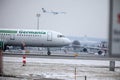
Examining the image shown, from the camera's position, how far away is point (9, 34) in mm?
38469

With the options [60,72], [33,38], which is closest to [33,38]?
[33,38]

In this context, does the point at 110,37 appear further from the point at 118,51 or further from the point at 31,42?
the point at 31,42

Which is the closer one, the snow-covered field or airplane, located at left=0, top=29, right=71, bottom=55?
the snow-covered field

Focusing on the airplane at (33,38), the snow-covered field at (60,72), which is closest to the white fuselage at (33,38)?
the airplane at (33,38)

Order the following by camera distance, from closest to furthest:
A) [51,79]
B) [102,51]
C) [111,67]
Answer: [51,79] < [111,67] < [102,51]

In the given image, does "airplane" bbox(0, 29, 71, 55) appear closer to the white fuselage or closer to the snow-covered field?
the white fuselage

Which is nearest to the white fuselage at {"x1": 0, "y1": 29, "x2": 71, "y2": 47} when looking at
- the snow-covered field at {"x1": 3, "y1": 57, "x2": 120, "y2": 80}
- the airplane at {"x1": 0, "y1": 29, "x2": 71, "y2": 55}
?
the airplane at {"x1": 0, "y1": 29, "x2": 71, "y2": 55}

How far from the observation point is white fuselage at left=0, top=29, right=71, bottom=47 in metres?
37.2

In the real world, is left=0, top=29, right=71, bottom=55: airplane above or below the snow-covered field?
above

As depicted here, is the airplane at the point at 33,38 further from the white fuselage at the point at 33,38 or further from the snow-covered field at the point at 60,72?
the snow-covered field at the point at 60,72

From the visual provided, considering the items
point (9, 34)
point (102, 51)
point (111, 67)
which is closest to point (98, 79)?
point (111, 67)

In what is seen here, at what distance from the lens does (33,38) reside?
37625 mm

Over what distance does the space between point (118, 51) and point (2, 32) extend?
38193 mm

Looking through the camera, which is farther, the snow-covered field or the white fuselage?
the white fuselage
